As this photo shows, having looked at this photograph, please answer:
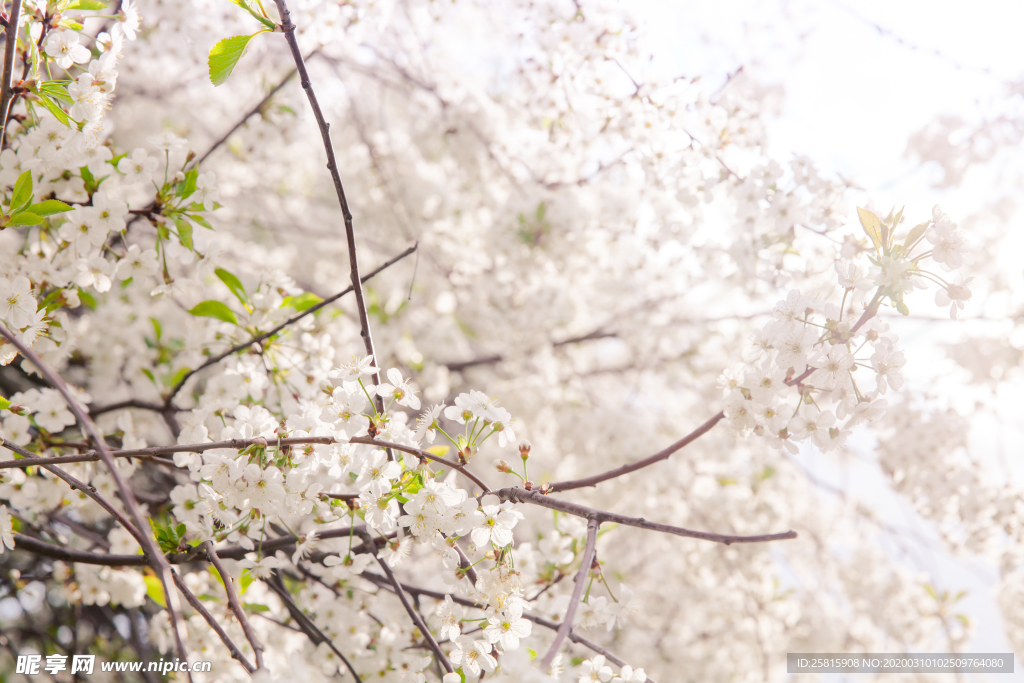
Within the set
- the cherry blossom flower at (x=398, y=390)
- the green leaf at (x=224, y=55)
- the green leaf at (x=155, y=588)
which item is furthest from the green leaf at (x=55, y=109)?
the green leaf at (x=155, y=588)

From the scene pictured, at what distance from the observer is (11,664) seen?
2.22m

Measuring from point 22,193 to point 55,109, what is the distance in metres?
0.29

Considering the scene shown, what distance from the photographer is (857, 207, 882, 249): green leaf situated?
1.24 meters

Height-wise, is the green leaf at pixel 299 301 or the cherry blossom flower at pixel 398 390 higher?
the green leaf at pixel 299 301

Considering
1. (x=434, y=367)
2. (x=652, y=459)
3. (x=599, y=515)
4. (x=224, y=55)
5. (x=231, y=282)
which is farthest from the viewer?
(x=434, y=367)

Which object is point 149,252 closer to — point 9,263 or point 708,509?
point 9,263

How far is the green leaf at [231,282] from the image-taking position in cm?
168

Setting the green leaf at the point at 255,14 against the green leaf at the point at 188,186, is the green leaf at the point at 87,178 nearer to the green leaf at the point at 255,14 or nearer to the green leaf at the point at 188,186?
the green leaf at the point at 188,186

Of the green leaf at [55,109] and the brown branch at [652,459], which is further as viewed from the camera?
the green leaf at [55,109]

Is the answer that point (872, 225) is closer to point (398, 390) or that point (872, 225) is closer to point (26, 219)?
point (398, 390)

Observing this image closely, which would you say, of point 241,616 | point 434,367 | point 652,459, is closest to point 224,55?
point 241,616

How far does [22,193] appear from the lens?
1.20 m

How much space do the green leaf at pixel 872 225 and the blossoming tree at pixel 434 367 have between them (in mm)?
12

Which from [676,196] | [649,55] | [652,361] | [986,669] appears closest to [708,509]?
[652,361]
